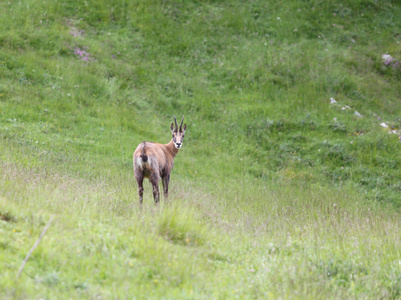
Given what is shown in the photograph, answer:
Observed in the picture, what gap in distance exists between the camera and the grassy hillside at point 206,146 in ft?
20.8

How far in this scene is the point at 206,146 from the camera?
1895 centimetres

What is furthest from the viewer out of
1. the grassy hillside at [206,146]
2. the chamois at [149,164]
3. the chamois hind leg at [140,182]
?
the chamois hind leg at [140,182]

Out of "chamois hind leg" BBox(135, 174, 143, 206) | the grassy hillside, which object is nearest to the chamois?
"chamois hind leg" BBox(135, 174, 143, 206)

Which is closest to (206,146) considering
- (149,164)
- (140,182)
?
(140,182)

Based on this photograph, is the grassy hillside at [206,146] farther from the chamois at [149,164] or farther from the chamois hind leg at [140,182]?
the chamois at [149,164]

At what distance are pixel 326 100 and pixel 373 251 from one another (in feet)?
47.1

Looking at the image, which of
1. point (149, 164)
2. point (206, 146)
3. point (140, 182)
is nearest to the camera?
point (149, 164)

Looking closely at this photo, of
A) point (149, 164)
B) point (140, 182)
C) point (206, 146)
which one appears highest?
point (149, 164)

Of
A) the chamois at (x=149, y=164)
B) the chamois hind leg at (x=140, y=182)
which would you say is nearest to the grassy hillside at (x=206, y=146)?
the chamois hind leg at (x=140, y=182)

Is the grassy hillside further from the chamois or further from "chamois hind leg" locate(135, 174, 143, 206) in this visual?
the chamois

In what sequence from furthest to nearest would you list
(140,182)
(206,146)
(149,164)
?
(206,146) → (140,182) → (149,164)

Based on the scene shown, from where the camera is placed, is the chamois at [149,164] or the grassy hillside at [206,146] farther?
the chamois at [149,164]

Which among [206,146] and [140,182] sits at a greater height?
[140,182]

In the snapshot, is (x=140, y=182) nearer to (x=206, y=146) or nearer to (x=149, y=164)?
(x=149, y=164)
